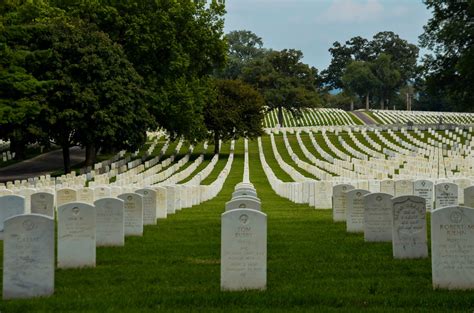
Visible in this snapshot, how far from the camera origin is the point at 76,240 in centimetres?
1231

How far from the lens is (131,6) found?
5044 centimetres

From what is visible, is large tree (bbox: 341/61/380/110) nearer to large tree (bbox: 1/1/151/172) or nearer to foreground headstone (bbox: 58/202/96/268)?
large tree (bbox: 1/1/151/172)

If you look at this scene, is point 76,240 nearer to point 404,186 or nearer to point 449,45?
point 404,186

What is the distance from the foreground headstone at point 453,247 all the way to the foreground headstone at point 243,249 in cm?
224

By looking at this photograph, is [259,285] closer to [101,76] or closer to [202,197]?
[202,197]

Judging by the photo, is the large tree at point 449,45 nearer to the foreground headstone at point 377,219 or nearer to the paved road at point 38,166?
the paved road at point 38,166

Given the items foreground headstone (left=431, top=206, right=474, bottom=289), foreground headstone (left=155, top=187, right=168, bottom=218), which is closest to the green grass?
foreground headstone (left=155, top=187, right=168, bottom=218)

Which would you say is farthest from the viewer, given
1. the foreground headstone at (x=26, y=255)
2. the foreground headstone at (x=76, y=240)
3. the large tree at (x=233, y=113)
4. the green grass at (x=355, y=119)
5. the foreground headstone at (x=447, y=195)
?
the green grass at (x=355, y=119)

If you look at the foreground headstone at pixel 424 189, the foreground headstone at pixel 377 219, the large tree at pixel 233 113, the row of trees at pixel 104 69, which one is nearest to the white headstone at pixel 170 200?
the foreground headstone at pixel 424 189

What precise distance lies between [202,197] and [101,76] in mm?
19146

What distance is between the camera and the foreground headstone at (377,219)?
46.8 ft

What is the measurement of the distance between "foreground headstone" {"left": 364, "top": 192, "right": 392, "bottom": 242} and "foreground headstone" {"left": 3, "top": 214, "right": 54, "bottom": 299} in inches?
253

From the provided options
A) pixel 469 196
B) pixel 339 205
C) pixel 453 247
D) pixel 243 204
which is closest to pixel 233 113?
pixel 339 205

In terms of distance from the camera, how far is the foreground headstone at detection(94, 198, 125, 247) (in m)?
14.6
